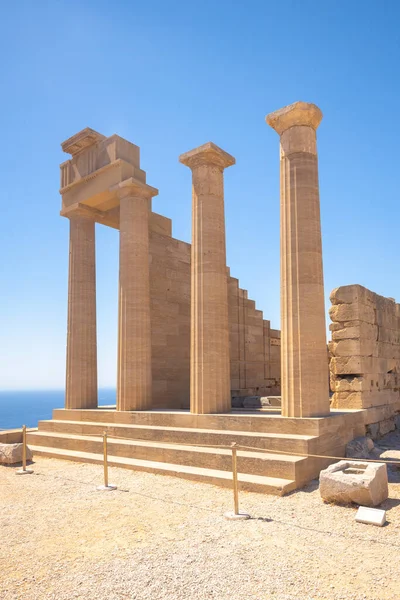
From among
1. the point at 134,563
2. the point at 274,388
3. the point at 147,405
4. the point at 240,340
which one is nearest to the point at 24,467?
the point at 147,405

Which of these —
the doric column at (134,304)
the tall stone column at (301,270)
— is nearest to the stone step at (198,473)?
the tall stone column at (301,270)

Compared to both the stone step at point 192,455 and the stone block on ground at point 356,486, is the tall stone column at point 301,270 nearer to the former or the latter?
the stone step at point 192,455

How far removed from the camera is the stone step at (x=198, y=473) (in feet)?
28.5

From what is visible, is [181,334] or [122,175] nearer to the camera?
[122,175]

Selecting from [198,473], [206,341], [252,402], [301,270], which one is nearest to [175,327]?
[252,402]

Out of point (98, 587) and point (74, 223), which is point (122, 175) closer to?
point (74, 223)

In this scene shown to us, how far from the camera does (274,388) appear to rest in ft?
70.9

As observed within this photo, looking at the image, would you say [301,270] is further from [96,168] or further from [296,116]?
[96,168]

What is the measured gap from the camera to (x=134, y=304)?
15.1 metres

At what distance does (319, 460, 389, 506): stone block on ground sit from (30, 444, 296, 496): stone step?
90 centimetres

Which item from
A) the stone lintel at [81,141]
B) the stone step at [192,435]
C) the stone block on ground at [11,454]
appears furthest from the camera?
the stone lintel at [81,141]

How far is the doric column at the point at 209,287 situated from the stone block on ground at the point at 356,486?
186 inches

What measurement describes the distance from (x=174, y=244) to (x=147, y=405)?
640 cm

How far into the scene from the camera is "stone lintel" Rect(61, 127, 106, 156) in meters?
17.0
